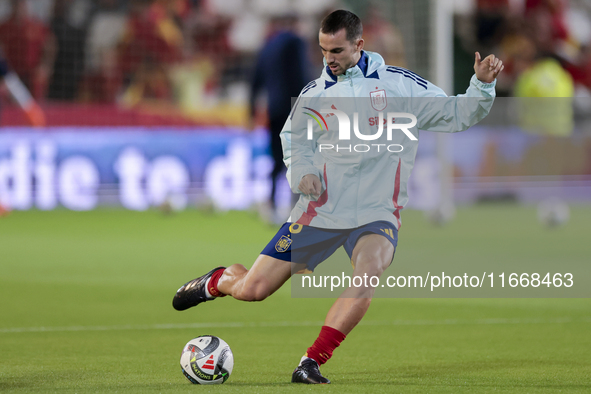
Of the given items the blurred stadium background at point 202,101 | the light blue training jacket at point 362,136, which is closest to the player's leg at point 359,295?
the light blue training jacket at point 362,136

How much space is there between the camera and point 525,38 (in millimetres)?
20047

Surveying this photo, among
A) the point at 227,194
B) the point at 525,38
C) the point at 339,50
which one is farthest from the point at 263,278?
the point at 525,38

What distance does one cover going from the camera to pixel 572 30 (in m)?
21.9

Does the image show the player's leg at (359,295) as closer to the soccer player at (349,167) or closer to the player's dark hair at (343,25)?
the soccer player at (349,167)

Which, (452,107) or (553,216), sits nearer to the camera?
(452,107)

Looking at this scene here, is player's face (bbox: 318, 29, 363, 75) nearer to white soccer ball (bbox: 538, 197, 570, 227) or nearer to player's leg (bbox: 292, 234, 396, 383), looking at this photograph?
player's leg (bbox: 292, 234, 396, 383)

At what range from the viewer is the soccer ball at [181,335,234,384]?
4.61 meters

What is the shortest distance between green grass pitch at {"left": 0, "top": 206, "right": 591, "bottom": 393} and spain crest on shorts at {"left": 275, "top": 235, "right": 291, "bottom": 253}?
0.65 meters

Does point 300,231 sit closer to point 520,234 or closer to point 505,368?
point 505,368

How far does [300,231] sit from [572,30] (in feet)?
60.9

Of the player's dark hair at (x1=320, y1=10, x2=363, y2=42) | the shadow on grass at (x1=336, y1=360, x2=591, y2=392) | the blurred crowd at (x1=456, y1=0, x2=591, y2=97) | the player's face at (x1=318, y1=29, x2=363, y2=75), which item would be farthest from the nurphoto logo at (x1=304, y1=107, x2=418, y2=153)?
the blurred crowd at (x1=456, y1=0, x2=591, y2=97)

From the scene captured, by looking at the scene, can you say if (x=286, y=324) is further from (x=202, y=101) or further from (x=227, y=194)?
(x=202, y=101)

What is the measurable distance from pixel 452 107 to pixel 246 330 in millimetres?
2290

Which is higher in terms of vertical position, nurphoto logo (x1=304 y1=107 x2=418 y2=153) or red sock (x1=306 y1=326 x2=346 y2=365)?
nurphoto logo (x1=304 y1=107 x2=418 y2=153)
